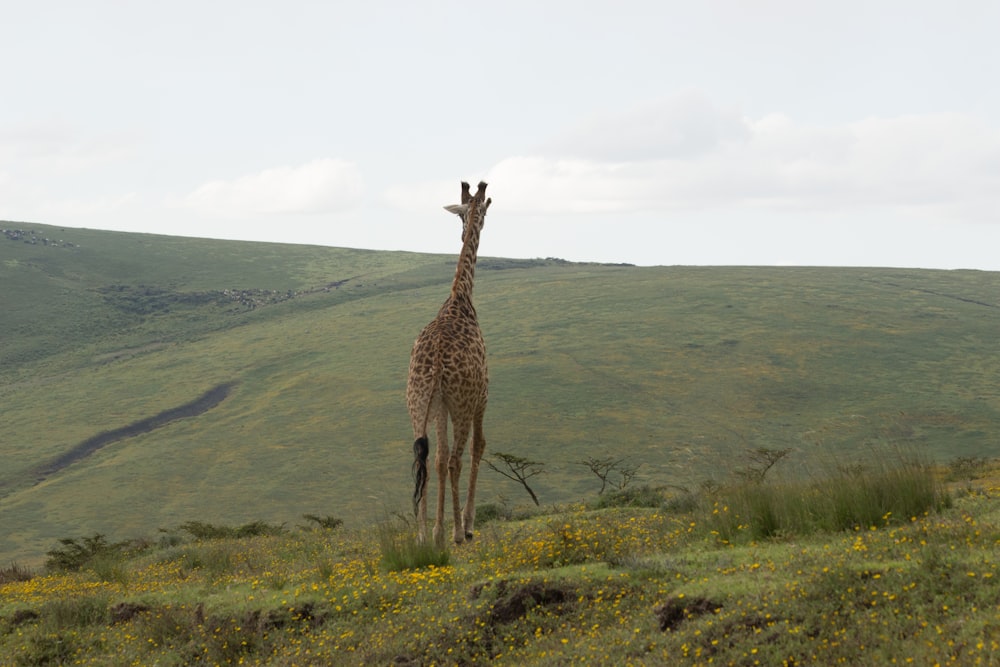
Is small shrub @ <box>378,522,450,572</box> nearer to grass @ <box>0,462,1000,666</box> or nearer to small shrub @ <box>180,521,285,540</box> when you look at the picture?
grass @ <box>0,462,1000,666</box>

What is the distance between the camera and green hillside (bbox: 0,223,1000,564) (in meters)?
41.0

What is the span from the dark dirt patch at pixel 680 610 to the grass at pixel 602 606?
14 millimetres

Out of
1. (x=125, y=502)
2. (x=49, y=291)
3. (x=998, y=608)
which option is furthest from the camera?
(x=49, y=291)

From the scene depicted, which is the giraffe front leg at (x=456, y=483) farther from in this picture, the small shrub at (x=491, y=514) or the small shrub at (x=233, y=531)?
the small shrub at (x=233, y=531)

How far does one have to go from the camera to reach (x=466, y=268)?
16.5 m

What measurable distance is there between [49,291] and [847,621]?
107552mm

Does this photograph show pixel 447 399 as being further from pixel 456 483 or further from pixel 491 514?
pixel 491 514

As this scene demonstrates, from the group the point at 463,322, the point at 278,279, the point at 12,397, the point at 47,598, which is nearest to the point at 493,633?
the point at 463,322

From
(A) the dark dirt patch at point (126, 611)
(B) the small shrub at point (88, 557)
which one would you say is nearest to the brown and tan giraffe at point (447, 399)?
(A) the dark dirt patch at point (126, 611)

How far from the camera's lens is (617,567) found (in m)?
9.52

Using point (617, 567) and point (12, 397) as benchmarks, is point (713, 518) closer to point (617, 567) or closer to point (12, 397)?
point (617, 567)

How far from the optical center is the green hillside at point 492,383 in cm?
4100

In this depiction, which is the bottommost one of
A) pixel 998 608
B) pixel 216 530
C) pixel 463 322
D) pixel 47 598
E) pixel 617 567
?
pixel 216 530

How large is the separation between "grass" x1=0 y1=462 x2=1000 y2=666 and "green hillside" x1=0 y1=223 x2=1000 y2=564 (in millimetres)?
8901
